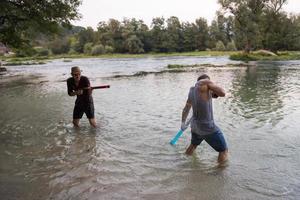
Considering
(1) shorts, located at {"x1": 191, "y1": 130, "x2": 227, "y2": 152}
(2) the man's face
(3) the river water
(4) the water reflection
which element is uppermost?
(2) the man's face

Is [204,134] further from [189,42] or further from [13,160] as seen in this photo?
[189,42]

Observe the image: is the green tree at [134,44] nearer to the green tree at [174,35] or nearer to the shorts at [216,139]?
the green tree at [174,35]

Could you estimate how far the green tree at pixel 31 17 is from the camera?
2480 centimetres

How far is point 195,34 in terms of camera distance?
116 meters

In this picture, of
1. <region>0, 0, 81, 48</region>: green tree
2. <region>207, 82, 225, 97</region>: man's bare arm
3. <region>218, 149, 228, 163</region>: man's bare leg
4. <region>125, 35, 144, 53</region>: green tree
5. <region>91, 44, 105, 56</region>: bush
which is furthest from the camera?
<region>125, 35, 144, 53</region>: green tree

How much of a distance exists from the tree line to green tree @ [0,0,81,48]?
2.64 feet

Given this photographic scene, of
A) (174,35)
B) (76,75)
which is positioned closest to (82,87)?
(76,75)

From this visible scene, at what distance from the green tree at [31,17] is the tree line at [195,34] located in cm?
81

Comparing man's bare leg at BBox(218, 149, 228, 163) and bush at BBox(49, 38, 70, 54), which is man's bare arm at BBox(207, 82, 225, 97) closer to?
man's bare leg at BBox(218, 149, 228, 163)

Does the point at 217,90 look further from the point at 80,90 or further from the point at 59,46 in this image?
the point at 59,46

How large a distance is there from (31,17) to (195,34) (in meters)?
94.8

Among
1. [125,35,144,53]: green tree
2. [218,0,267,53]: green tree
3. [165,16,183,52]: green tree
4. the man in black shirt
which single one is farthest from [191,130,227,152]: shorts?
[165,16,183,52]: green tree

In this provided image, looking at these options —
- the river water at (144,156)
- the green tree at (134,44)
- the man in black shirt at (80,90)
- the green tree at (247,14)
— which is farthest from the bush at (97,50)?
the man in black shirt at (80,90)

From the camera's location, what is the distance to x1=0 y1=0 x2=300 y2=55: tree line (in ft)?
202
